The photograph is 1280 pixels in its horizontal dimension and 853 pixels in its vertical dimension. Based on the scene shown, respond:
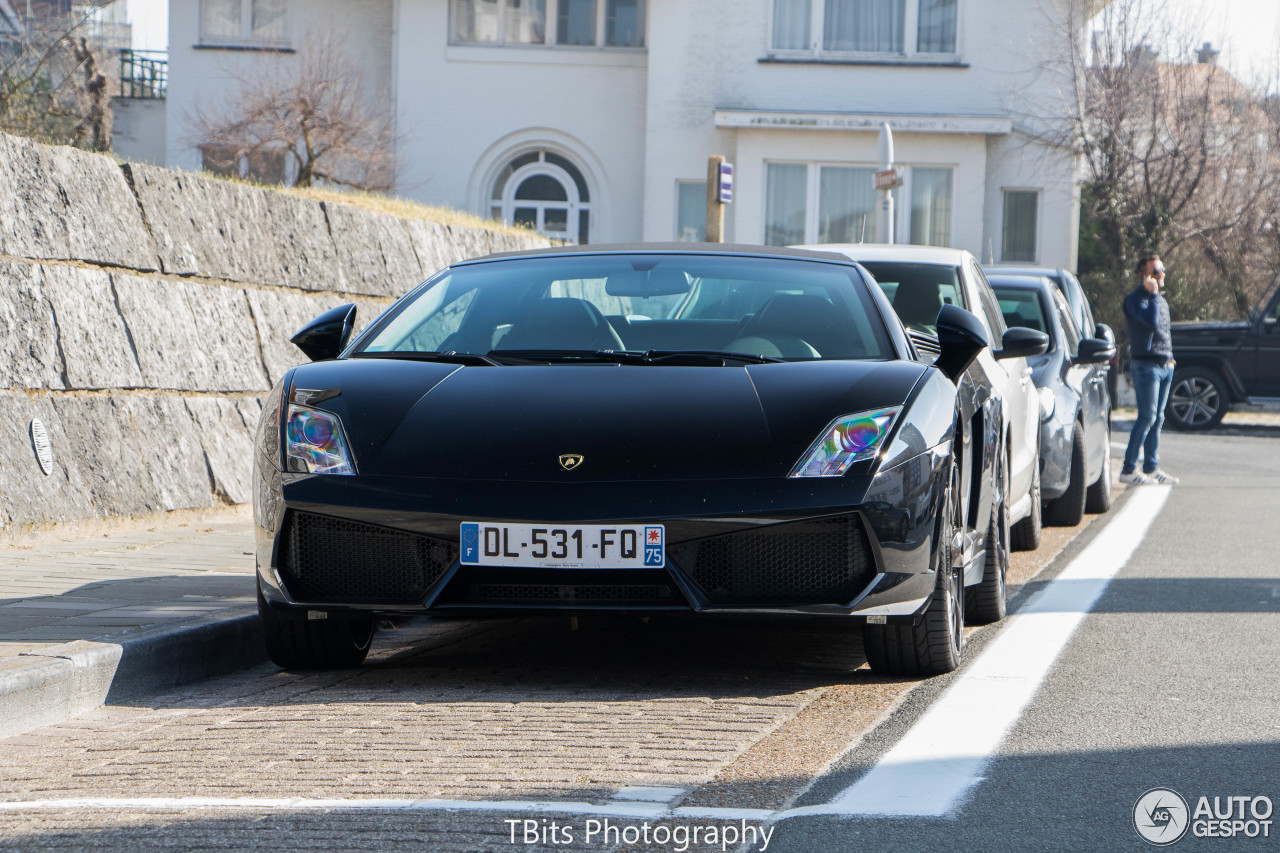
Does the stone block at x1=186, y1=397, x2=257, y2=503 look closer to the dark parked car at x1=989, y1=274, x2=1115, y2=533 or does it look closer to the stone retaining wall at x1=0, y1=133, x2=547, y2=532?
the stone retaining wall at x1=0, y1=133, x2=547, y2=532

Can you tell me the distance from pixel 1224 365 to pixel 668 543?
1924 cm

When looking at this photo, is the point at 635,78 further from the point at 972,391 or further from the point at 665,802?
the point at 665,802

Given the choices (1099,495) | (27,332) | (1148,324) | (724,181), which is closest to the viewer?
(27,332)

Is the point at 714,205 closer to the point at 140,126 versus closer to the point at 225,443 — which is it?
the point at 225,443

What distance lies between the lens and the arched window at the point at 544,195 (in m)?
28.8

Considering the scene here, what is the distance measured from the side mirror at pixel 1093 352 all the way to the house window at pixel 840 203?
17.7 metres

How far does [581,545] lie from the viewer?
473 cm

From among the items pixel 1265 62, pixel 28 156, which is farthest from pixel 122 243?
pixel 1265 62

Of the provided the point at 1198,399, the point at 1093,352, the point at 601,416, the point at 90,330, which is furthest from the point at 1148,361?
the point at 601,416

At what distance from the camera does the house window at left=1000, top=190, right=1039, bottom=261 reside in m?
28.6

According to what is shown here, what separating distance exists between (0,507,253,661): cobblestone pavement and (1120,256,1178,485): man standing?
8.39 m

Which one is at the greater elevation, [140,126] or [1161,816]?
[140,126]

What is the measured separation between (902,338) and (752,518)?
1.27 m

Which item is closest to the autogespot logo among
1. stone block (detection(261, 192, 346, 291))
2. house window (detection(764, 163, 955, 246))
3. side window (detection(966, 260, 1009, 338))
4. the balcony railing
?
side window (detection(966, 260, 1009, 338))
